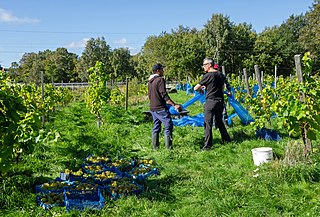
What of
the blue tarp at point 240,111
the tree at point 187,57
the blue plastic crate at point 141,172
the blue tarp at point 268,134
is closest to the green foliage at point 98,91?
the blue tarp at point 240,111

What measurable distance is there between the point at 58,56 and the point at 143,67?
16219mm

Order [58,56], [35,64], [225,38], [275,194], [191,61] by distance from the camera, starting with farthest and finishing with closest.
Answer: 1. [58,56]
2. [35,64]
3. [225,38]
4. [191,61]
5. [275,194]

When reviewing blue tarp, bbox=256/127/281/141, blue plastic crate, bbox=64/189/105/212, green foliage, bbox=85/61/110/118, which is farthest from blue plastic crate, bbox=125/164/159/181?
green foliage, bbox=85/61/110/118

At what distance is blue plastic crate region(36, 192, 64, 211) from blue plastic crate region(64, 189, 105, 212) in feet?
0.28

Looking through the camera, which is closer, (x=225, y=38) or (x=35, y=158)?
(x=35, y=158)

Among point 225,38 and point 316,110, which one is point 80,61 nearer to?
point 225,38

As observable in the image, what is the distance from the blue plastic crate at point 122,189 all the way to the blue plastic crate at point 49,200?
→ 23.3 inches

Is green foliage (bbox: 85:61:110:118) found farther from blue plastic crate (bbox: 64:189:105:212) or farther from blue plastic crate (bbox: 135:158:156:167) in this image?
blue plastic crate (bbox: 64:189:105:212)

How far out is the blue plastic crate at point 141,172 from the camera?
16.1 feet

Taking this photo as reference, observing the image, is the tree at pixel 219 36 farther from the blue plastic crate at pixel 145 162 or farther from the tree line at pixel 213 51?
the blue plastic crate at pixel 145 162

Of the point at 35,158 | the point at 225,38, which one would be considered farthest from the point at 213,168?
the point at 225,38

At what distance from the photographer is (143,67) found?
54562 mm

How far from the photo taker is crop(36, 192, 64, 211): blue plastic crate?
3.80m

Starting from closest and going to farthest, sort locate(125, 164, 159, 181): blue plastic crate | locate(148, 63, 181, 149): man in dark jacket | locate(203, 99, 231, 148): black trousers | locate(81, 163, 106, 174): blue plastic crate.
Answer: locate(125, 164, 159, 181): blue plastic crate
locate(81, 163, 106, 174): blue plastic crate
locate(203, 99, 231, 148): black trousers
locate(148, 63, 181, 149): man in dark jacket
